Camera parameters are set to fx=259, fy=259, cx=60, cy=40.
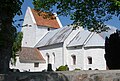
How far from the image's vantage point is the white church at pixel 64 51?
125ft

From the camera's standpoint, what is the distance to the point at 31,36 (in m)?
54.2

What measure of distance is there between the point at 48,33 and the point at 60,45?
1042 centimetres

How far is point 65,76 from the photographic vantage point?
572 centimetres

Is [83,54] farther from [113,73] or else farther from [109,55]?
[113,73]

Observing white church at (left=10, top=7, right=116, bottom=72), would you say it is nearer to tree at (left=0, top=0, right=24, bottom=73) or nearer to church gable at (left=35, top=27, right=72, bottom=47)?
church gable at (left=35, top=27, right=72, bottom=47)

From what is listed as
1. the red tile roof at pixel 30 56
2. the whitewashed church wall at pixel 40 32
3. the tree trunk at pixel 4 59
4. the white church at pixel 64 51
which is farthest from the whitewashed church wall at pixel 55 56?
the tree trunk at pixel 4 59

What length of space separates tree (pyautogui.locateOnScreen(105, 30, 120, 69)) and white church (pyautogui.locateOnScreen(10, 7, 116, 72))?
15328 mm

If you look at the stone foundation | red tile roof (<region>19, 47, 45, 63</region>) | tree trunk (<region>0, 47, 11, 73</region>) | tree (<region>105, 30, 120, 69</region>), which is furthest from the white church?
tree trunk (<region>0, 47, 11, 73</region>)

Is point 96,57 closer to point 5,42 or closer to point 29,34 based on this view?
point 29,34

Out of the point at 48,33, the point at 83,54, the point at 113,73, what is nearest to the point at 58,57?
the point at 83,54

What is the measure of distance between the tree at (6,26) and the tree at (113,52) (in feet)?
51.2

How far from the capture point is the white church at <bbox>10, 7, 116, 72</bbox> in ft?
125

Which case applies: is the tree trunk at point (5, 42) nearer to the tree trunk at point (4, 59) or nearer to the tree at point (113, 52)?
the tree trunk at point (4, 59)

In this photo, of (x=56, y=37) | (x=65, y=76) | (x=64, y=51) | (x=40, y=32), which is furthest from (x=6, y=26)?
(x=40, y=32)
